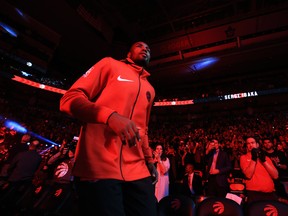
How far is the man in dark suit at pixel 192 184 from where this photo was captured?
545cm

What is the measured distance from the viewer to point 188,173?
5809 mm

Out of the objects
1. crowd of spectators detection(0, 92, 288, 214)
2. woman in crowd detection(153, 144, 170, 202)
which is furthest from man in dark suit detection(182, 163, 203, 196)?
crowd of spectators detection(0, 92, 288, 214)

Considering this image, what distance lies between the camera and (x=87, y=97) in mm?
1080

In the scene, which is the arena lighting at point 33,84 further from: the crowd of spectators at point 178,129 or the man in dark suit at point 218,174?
the man in dark suit at point 218,174

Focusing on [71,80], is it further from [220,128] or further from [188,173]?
[188,173]

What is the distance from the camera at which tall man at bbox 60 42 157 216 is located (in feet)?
2.87

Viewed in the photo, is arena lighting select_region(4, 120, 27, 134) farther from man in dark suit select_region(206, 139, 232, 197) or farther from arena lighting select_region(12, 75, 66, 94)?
man in dark suit select_region(206, 139, 232, 197)

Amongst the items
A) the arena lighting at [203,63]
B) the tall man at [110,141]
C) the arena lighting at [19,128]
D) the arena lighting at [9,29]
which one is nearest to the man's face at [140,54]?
the tall man at [110,141]

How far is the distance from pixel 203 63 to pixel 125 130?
12.3 metres

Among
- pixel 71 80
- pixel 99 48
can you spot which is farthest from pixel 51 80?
pixel 99 48

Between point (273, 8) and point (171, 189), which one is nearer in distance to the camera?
point (171, 189)

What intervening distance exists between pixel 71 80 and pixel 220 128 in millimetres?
12350

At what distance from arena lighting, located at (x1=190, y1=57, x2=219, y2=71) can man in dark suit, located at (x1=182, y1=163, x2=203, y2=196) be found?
25.5ft

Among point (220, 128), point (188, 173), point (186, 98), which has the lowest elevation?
point (188, 173)
